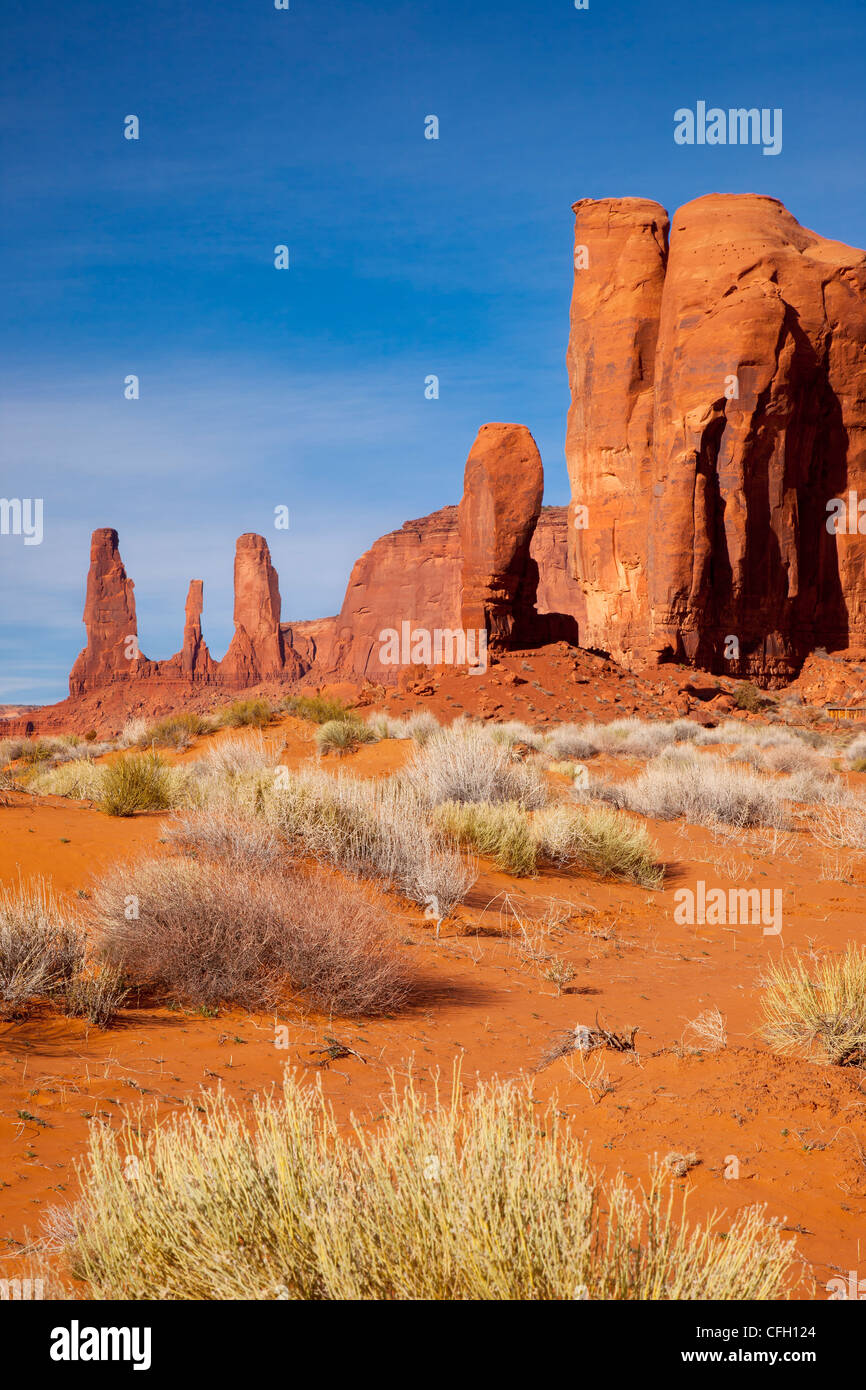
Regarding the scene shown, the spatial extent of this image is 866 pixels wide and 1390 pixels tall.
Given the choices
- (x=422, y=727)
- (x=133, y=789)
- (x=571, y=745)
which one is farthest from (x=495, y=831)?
(x=422, y=727)

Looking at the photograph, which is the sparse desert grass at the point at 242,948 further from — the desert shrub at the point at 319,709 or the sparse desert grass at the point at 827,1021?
the desert shrub at the point at 319,709

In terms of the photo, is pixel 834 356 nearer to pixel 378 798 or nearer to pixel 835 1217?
pixel 378 798

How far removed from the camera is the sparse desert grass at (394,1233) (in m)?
2.04

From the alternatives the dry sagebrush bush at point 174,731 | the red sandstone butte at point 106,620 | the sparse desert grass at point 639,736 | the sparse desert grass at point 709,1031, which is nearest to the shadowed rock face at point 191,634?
the red sandstone butte at point 106,620

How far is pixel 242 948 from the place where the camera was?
572 centimetres

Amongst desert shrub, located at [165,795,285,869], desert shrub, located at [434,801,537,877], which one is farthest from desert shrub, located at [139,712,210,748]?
desert shrub, located at [165,795,285,869]

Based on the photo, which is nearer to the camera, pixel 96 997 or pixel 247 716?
pixel 96 997

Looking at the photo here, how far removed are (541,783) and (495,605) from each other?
1787 centimetres

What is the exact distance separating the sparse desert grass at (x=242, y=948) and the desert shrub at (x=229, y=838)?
1.39 m

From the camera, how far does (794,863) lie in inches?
453

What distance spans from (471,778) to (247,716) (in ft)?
45.5

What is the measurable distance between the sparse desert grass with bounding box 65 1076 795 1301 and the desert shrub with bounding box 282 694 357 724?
21.7m

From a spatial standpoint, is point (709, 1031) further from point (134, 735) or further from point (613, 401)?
point (613, 401)
